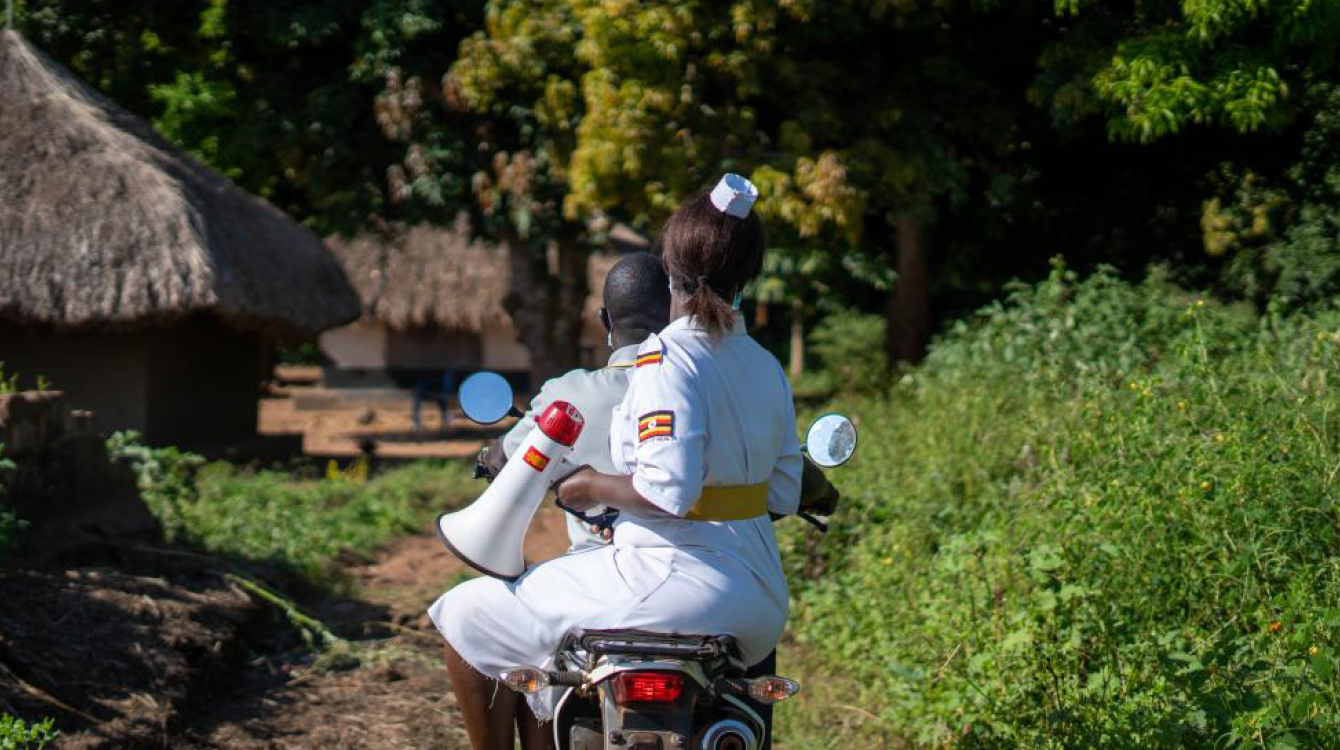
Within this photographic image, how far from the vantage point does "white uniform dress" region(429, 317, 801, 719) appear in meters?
3.29

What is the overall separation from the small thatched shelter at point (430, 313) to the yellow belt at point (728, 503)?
2254 centimetres

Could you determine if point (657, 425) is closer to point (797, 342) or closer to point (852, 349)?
point (852, 349)

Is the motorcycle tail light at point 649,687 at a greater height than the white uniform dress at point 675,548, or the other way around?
the white uniform dress at point 675,548

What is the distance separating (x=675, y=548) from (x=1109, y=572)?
2.53m

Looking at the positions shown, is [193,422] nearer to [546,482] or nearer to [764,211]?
[764,211]

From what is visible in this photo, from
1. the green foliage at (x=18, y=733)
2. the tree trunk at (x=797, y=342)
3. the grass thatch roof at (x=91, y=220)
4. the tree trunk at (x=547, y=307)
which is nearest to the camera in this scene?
the green foliage at (x=18, y=733)

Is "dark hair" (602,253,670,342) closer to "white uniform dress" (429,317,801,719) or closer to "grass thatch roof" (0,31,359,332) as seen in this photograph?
"white uniform dress" (429,317,801,719)

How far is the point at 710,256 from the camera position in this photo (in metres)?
3.43

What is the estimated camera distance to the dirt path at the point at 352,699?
5.78m

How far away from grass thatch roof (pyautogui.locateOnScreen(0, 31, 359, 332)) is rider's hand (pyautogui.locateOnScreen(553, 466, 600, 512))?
10845 mm

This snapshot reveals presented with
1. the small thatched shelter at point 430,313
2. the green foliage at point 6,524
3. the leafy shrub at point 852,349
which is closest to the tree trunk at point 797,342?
the small thatched shelter at point 430,313

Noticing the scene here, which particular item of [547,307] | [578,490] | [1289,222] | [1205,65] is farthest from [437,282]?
[578,490]

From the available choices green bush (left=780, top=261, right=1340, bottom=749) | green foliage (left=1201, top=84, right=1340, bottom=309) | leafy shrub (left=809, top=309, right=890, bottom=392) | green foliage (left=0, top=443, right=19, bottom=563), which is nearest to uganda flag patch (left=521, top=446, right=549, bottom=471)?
green bush (left=780, top=261, right=1340, bottom=749)

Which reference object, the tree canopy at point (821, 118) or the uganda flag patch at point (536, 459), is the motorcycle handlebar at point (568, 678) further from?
the tree canopy at point (821, 118)
